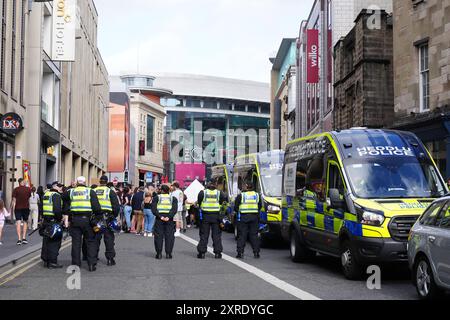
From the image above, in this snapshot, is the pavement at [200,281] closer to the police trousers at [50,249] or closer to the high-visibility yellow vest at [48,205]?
the police trousers at [50,249]

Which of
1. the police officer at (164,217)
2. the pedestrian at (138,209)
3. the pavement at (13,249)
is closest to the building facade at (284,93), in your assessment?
the pedestrian at (138,209)

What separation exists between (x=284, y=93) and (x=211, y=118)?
175 ft

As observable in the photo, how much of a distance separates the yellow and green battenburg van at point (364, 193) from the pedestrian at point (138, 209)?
11.9 m

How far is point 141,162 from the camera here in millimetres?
110250

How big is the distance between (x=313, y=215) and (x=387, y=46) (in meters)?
18.9

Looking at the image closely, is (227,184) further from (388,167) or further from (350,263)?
(350,263)

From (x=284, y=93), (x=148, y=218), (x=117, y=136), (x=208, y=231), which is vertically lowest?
(x=148, y=218)

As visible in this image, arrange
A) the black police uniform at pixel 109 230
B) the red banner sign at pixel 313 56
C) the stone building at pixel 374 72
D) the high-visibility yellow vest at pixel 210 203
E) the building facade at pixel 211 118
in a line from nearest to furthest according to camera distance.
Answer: the black police uniform at pixel 109 230, the high-visibility yellow vest at pixel 210 203, the stone building at pixel 374 72, the red banner sign at pixel 313 56, the building facade at pixel 211 118

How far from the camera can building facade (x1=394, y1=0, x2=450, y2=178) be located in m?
23.2

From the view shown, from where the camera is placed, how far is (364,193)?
12000 mm

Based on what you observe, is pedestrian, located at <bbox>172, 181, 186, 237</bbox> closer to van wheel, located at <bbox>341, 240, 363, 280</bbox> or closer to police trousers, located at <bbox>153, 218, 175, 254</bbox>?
police trousers, located at <bbox>153, 218, 175, 254</bbox>

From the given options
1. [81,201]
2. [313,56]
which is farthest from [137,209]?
[313,56]

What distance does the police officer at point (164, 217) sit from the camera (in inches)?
617
